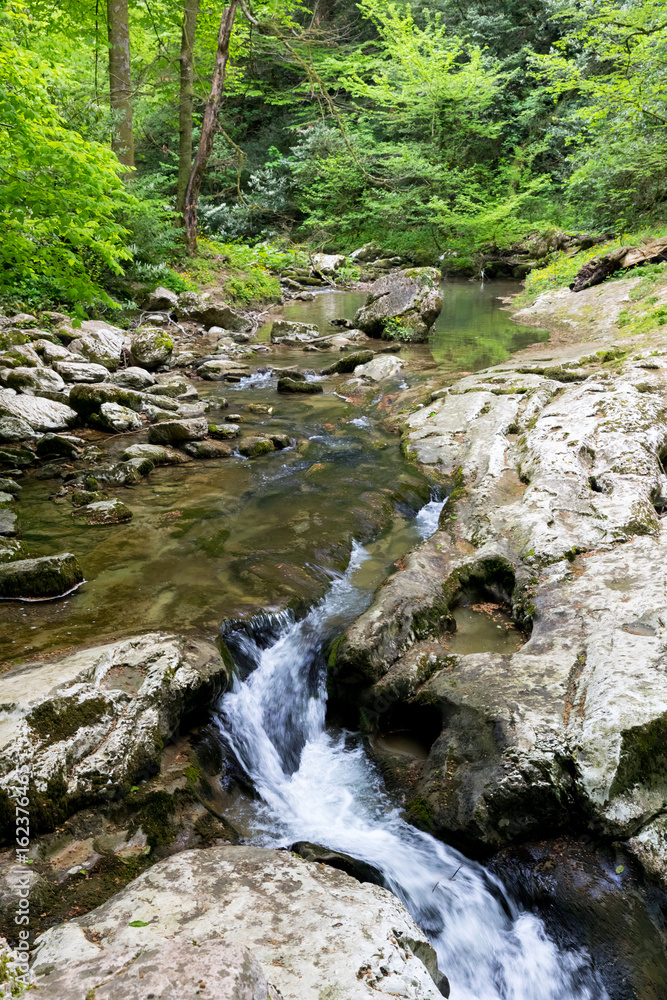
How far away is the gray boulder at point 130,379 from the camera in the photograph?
10.6m

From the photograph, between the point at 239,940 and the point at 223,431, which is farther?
the point at 223,431

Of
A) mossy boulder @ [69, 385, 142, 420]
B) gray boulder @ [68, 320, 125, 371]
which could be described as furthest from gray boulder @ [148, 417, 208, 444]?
gray boulder @ [68, 320, 125, 371]

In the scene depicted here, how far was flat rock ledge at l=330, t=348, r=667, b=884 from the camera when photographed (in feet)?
10.6

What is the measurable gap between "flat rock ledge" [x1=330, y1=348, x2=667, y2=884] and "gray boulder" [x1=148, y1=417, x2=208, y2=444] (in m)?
3.94

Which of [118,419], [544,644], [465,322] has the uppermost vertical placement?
[465,322]

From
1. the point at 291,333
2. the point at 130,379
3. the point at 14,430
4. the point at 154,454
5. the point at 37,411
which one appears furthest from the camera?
the point at 291,333

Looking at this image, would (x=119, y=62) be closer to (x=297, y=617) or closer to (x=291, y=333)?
(x=291, y=333)

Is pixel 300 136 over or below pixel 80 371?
over

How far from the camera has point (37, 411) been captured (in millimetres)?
8555

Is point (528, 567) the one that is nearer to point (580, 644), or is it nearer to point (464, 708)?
point (580, 644)

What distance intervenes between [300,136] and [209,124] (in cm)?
2111

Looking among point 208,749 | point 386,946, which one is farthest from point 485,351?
point 386,946

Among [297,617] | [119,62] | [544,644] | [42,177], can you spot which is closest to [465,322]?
[119,62]

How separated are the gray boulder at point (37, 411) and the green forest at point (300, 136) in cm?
188
